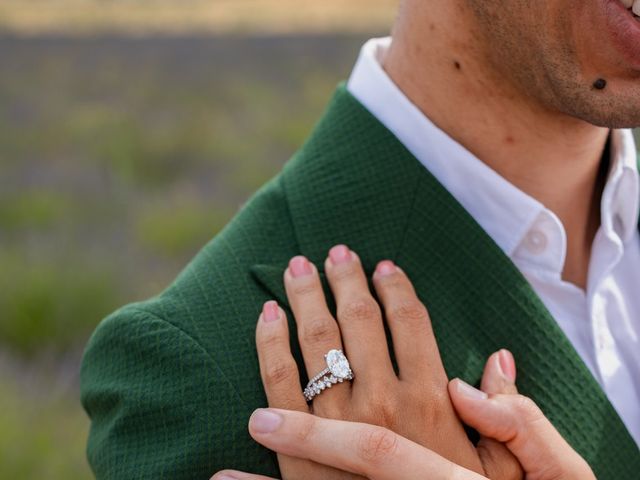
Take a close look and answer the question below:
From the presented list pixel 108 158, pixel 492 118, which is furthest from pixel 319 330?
pixel 108 158

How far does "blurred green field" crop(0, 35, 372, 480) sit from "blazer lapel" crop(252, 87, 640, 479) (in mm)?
2267

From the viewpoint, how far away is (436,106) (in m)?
1.76

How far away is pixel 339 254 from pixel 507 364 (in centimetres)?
32

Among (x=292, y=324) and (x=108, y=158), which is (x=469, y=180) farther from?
(x=108, y=158)

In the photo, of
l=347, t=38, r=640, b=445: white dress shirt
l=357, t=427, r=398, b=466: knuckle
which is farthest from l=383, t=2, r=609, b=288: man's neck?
l=357, t=427, r=398, b=466: knuckle

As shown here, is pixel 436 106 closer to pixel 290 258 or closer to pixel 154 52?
pixel 290 258

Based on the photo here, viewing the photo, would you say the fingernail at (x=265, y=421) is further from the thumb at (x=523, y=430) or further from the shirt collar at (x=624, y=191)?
the shirt collar at (x=624, y=191)

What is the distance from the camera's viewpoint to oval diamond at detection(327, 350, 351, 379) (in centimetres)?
140

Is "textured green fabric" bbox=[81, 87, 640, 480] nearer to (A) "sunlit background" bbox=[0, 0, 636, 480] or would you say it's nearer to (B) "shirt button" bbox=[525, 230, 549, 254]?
(B) "shirt button" bbox=[525, 230, 549, 254]

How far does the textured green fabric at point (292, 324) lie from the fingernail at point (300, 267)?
0.12 ft

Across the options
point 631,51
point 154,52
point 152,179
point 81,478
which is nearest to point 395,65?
point 631,51

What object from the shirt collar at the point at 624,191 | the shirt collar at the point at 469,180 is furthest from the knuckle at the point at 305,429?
the shirt collar at the point at 624,191

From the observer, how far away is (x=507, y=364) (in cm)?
150

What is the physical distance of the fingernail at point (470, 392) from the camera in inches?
55.9
